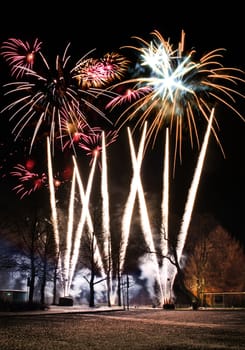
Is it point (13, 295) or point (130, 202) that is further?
point (13, 295)

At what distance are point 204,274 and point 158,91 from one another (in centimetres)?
3682

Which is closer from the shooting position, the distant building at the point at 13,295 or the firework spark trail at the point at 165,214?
the firework spark trail at the point at 165,214

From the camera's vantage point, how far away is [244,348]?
11.3 m

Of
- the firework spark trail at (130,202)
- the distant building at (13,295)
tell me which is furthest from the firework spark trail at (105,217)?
the distant building at (13,295)

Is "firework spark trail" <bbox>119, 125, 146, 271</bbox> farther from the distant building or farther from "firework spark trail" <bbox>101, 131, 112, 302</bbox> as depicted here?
the distant building

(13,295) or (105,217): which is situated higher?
(105,217)

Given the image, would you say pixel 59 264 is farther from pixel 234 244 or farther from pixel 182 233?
pixel 234 244

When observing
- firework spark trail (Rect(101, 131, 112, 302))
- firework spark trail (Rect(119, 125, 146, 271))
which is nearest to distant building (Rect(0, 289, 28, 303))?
firework spark trail (Rect(101, 131, 112, 302))

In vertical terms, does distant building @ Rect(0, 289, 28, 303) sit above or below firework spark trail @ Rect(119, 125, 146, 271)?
below

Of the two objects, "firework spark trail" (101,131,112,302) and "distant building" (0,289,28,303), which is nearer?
"firework spark trail" (101,131,112,302)

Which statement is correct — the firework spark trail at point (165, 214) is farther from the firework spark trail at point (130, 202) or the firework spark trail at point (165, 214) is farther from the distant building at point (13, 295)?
the distant building at point (13, 295)

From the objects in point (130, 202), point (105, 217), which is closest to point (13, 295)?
point (105, 217)

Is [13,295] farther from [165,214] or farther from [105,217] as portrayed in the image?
[165,214]

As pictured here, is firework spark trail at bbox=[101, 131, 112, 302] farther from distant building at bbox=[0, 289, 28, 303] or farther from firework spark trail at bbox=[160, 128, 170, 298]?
distant building at bbox=[0, 289, 28, 303]
